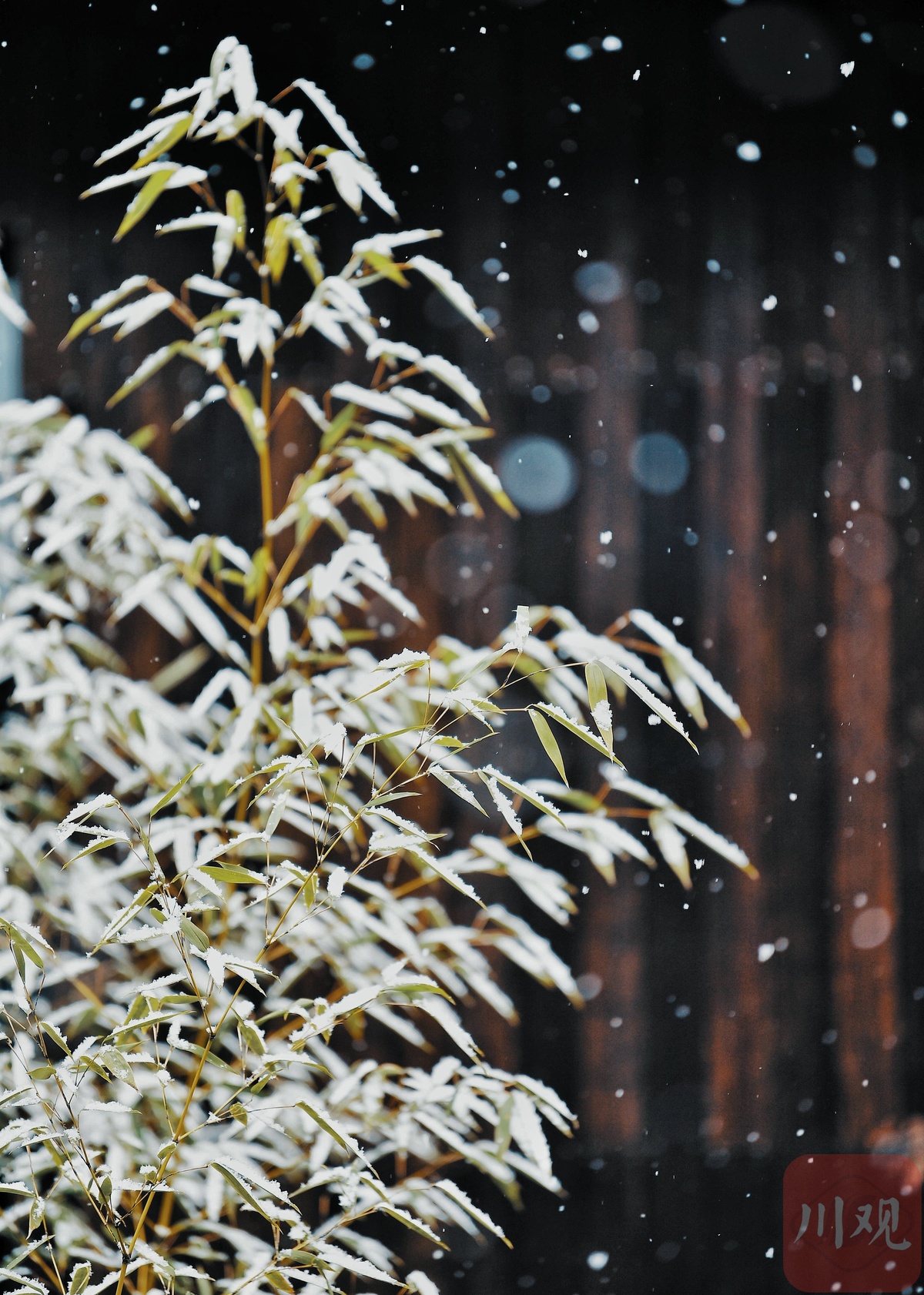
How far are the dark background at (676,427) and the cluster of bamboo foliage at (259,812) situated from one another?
0.28 feet

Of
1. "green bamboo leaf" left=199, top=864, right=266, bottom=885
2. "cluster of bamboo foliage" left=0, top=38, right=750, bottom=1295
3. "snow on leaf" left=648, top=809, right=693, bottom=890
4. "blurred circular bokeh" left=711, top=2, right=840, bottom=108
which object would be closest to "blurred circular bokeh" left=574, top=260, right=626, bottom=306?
"cluster of bamboo foliage" left=0, top=38, right=750, bottom=1295

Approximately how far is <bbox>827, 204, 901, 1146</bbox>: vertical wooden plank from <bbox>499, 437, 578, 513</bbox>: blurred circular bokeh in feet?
1.43

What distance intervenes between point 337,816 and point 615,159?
3.61 feet

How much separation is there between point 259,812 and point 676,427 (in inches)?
34.4

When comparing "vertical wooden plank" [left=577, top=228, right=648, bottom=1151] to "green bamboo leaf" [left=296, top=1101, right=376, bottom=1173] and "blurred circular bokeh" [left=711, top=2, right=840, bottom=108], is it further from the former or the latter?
"green bamboo leaf" [left=296, top=1101, right=376, bottom=1173]

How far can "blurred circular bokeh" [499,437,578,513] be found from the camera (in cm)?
143

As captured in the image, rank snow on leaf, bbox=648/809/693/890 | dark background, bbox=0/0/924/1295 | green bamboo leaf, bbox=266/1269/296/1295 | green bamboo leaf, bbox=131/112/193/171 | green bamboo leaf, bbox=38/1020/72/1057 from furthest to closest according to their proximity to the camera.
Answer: dark background, bbox=0/0/924/1295
snow on leaf, bbox=648/809/693/890
green bamboo leaf, bbox=131/112/193/171
green bamboo leaf, bbox=266/1269/296/1295
green bamboo leaf, bbox=38/1020/72/1057

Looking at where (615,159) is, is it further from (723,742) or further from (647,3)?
(723,742)

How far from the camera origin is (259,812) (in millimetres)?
1147

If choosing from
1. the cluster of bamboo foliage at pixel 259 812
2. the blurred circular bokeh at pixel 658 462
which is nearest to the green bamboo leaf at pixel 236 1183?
the cluster of bamboo foliage at pixel 259 812

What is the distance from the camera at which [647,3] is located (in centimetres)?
143

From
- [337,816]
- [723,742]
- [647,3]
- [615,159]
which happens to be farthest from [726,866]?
[647,3]

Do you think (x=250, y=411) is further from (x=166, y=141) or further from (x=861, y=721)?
(x=861, y=721)

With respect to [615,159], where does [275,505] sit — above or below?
below
